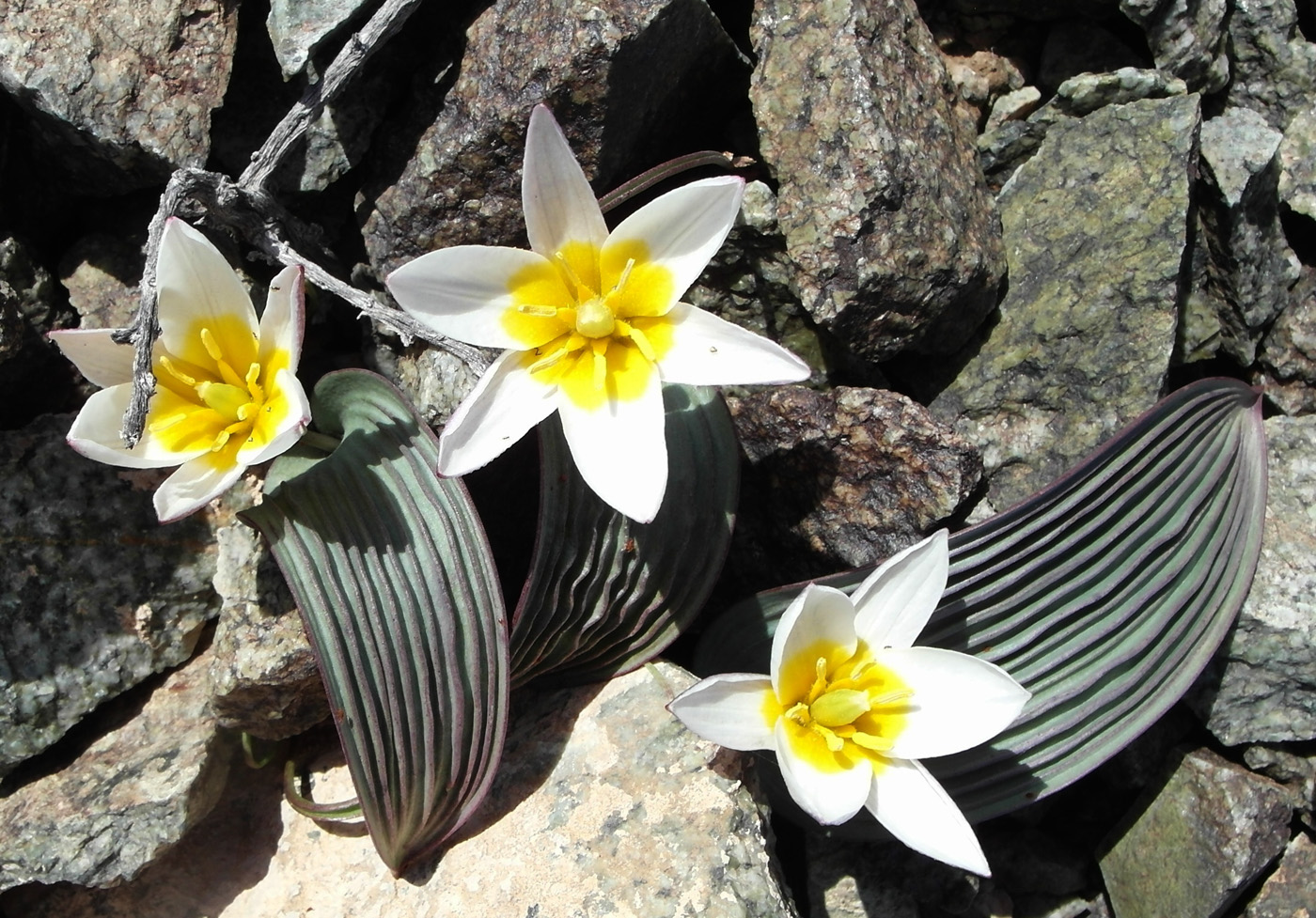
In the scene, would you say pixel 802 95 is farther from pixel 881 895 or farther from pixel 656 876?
pixel 881 895

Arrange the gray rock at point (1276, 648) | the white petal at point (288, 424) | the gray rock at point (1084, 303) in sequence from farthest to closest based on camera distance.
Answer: the gray rock at point (1276, 648)
the gray rock at point (1084, 303)
the white petal at point (288, 424)

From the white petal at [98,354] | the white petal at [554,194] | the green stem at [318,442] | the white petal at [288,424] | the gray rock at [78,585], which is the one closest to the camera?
the white petal at [554,194]

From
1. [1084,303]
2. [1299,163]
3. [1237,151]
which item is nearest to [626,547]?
[1084,303]

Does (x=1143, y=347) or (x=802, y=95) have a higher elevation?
(x=802, y=95)

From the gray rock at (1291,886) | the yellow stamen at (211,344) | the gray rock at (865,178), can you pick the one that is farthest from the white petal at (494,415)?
the gray rock at (1291,886)

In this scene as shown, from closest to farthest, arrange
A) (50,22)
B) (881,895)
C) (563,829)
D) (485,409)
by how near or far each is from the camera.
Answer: (485,409) < (563,829) < (50,22) < (881,895)

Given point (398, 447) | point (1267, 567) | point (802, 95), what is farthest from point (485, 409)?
point (1267, 567)

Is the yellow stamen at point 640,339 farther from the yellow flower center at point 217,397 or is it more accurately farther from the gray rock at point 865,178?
the yellow flower center at point 217,397
